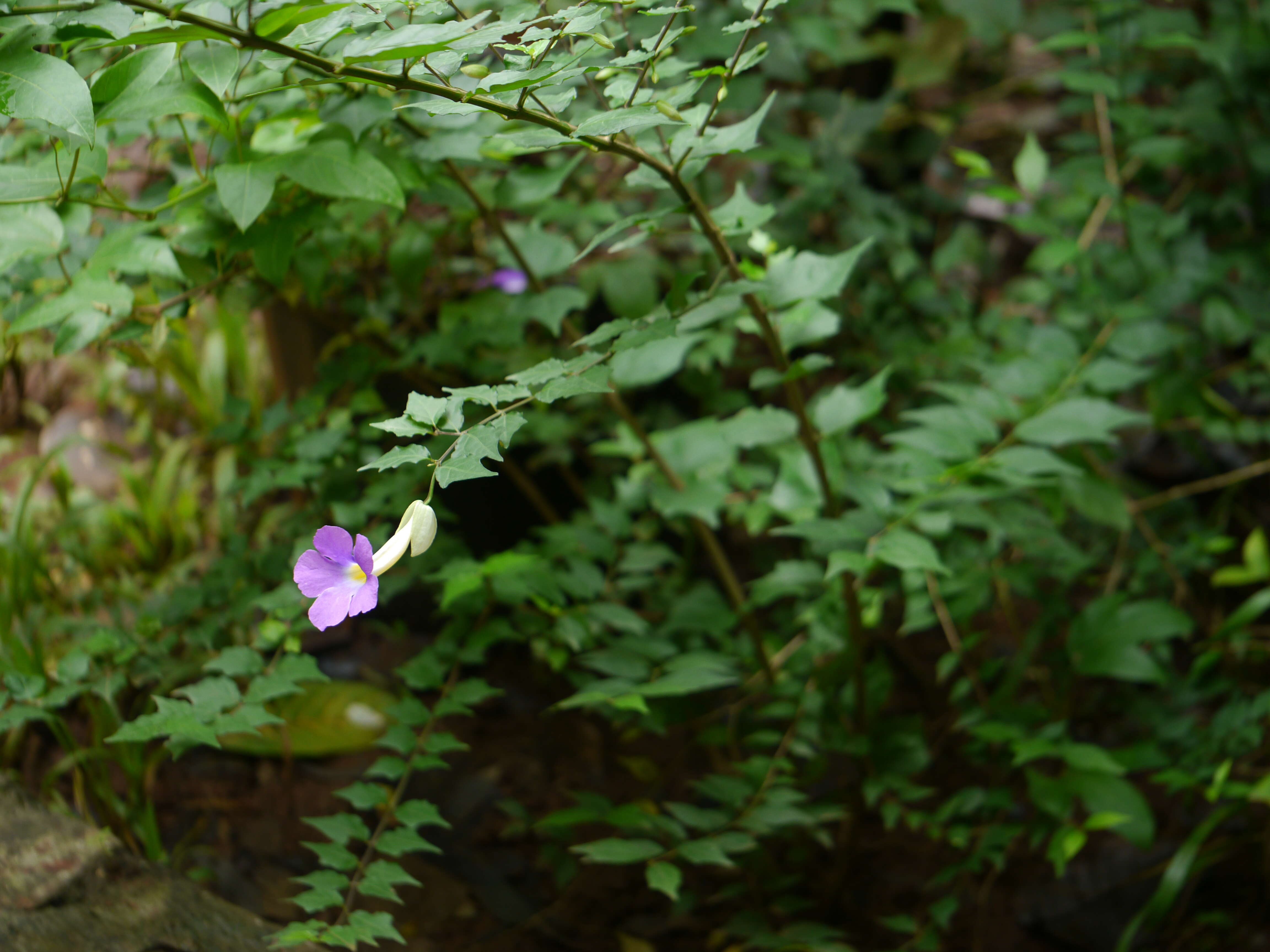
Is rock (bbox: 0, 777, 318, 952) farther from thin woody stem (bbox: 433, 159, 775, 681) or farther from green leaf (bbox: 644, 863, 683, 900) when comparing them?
thin woody stem (bbox: 433, 159, 775, 681)

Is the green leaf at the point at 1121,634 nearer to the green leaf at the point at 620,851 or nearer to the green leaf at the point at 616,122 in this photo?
the green leaf at the point at 620,851

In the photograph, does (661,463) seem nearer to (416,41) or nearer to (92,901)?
(416,41)

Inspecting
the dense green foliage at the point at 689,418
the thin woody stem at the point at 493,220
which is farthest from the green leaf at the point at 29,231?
the thin woody stem at the point at 493,220

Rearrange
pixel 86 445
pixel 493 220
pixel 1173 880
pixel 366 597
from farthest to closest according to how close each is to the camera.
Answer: pixel 86 445
pixel 1173 880
pixel 493 220
pixel 366 597

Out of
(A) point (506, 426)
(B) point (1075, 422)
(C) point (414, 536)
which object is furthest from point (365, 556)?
(B) point (1075, 422)

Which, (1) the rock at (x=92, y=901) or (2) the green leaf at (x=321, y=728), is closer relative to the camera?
(1) the rock at (x=92, y=901)

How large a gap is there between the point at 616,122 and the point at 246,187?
0.37 m

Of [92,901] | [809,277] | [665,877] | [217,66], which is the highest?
[217,66]

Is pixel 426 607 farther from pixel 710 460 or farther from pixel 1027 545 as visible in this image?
pixel 1027 545

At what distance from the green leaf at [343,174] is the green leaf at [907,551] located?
614 millimetres

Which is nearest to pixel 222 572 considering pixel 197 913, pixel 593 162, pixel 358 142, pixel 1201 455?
pixel 197 913

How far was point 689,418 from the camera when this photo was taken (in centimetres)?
Result: 181

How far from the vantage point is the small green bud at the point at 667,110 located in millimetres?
747

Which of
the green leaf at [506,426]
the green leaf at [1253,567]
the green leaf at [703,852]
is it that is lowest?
the green leaf at [1253,567]
